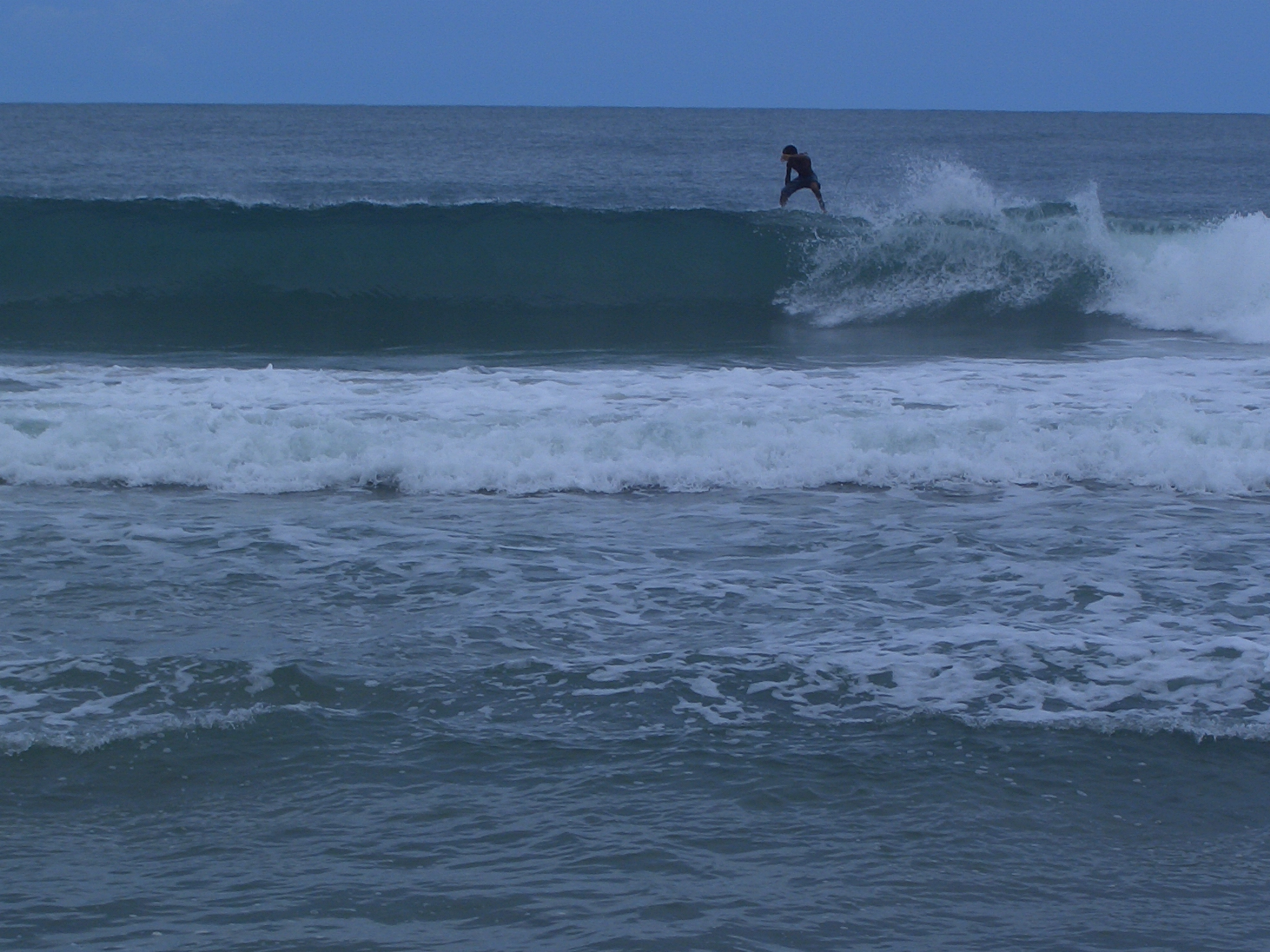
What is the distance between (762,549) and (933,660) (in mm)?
1635

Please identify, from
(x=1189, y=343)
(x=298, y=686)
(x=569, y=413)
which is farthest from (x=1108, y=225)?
(x=298, y=686)

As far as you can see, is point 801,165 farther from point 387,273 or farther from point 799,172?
point 387,273

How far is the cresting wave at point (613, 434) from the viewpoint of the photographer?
7746mm

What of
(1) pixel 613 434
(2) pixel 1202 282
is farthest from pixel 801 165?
(1) pixel 613 434

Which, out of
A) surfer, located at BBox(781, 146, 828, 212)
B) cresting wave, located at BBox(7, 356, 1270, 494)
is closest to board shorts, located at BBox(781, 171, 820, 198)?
surfer, located at BBox(781, 146, 828, 212)

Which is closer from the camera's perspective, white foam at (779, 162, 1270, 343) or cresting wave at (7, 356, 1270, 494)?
cresting wave at (7, 356, 1270, 494)

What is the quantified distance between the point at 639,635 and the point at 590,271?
1265cm

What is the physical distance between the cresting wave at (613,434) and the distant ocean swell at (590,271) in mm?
4169

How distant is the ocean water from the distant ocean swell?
412mm

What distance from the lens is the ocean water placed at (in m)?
3.31

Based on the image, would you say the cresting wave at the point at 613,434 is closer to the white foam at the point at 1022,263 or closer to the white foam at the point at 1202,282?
the white foam at the point at 1202,282

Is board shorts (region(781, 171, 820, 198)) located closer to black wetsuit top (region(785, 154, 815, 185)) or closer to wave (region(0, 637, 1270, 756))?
black wetsuit top (region(785, 154, 815, 185))

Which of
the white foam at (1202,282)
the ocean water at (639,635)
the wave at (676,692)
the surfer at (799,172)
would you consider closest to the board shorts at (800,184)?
the surfer at (799,172)

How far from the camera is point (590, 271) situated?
17.3m
